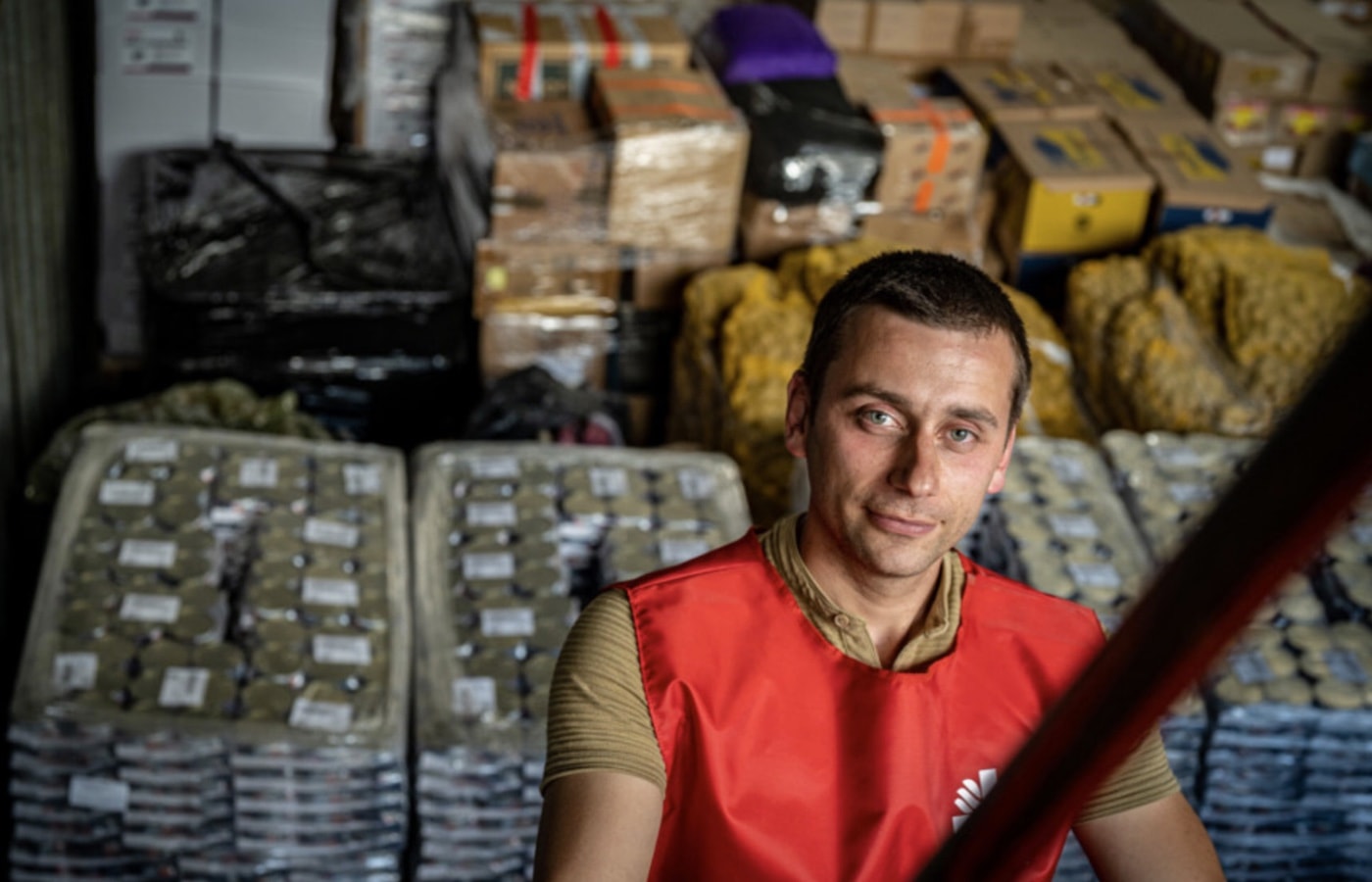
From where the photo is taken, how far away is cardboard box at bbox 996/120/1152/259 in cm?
557

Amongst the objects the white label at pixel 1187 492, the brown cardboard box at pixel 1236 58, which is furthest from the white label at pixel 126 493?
the brown cardboard box at pixel 1236 58

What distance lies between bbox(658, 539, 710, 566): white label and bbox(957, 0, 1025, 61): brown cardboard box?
3566 mm

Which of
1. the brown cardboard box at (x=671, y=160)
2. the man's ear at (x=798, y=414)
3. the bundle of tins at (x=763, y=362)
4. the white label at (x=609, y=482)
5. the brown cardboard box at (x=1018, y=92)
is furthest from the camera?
the brown cardboard box at (x=1018, y=92)

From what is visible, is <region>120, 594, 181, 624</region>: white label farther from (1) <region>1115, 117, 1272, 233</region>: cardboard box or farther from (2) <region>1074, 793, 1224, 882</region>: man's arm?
(1) <region>1115, 117, 1272, 233</region>: cardboard box

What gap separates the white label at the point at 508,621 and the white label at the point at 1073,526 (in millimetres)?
1496

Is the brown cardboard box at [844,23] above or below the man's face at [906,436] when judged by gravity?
below

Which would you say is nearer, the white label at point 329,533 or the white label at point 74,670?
the white label at point 74,670

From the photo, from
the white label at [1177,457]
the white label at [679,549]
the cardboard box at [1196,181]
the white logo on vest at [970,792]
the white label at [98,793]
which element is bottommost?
the white label at [98,793]

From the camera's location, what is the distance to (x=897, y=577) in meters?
1.81

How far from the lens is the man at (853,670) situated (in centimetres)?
171

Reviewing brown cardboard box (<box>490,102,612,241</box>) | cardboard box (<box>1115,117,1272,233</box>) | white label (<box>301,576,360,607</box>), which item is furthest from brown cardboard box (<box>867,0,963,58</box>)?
white label (<box>301,576,360,607</box>)

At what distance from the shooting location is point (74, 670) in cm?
324

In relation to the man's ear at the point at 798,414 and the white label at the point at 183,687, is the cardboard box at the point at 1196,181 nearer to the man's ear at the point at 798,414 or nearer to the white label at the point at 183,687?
the white label at the point at 183,687

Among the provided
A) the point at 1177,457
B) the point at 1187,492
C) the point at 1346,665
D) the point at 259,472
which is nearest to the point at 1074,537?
the point at 1187,492
